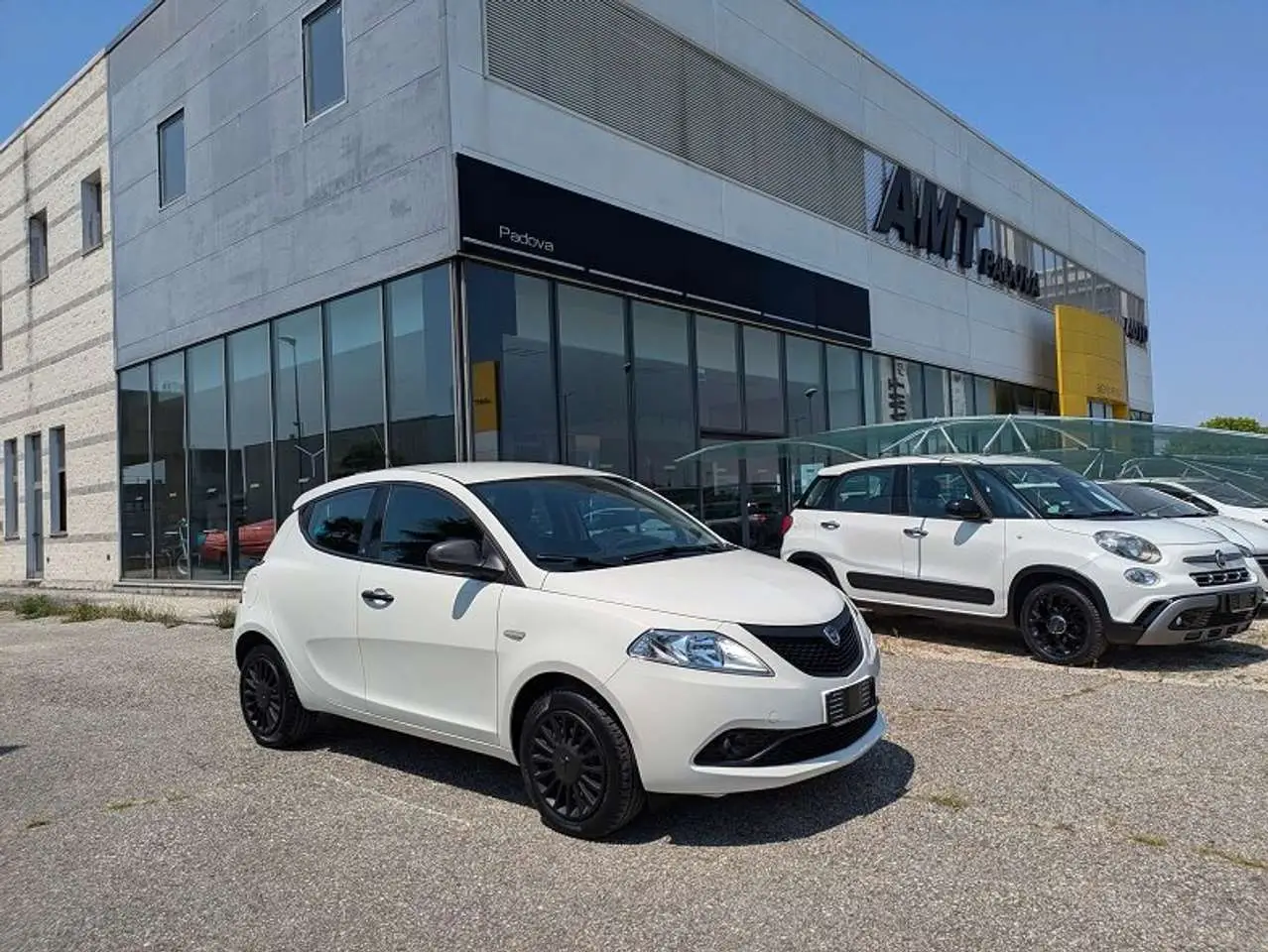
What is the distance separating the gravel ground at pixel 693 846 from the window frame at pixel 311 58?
9.74 metres

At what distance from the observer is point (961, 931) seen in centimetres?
319

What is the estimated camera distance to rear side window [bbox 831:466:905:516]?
8852 mm

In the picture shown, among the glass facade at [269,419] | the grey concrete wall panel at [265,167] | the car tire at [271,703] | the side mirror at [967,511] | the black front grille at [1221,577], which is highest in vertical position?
the grey concrete wall panel at [265,167]

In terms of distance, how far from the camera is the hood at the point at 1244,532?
9.50 metres

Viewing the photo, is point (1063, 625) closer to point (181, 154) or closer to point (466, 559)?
point (466, 559)

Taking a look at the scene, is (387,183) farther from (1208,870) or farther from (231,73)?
(1208,870)

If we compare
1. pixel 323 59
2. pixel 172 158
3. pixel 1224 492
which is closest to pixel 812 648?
pixel 1224 492

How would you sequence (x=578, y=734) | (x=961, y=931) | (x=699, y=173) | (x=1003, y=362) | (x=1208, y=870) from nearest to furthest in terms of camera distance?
(x=961, y=931)
(x=1208, y=870)
(x=578, y=734)
(x=699, y=173)
(x=1003, y=362)

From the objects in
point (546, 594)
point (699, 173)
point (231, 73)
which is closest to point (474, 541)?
point (546, 594)

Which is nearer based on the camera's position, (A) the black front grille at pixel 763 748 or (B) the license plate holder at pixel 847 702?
(A) the black front grille at pixel 763 748

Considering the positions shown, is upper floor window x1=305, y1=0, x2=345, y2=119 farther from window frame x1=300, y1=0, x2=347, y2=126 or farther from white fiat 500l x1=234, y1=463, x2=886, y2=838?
white fiat 500l x1=234, y1=463, x2=886, y2=838

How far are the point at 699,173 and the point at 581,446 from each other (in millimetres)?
5131

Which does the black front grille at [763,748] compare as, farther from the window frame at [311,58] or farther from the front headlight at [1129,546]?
the window frame at [311,58]

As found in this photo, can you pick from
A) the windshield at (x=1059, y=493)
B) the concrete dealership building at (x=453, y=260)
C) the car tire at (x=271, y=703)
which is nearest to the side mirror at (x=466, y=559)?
the car tire at (x=271, y=703)
